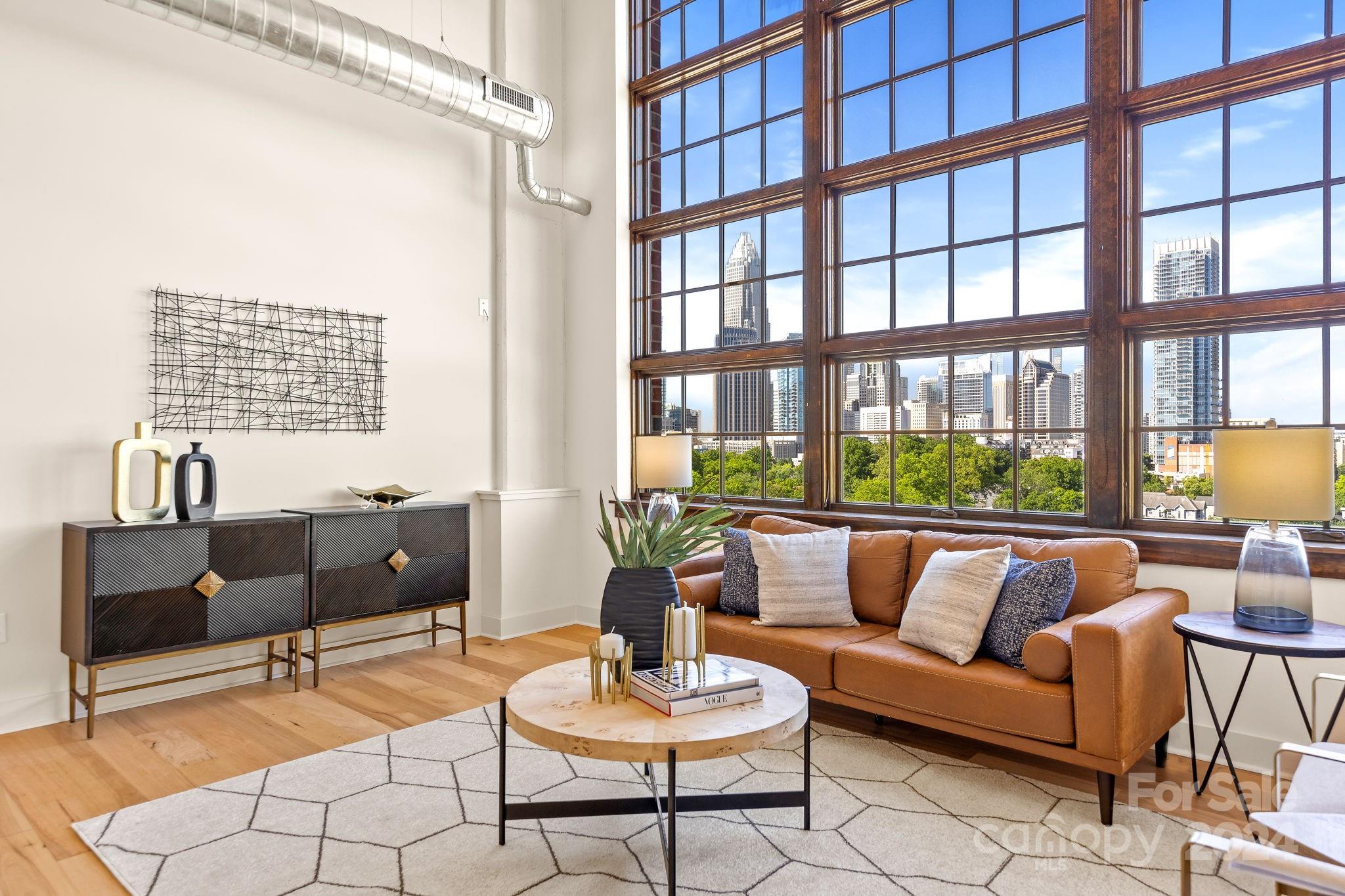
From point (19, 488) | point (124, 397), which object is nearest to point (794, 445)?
point (124, 397)

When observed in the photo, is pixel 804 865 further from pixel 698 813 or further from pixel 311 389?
pixel 311 389

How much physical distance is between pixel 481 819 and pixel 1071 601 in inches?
89.8

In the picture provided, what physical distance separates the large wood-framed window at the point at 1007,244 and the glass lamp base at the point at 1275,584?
0.63 metres

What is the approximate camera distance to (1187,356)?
3.26 m

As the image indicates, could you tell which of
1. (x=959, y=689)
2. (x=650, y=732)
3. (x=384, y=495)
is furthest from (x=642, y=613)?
(x=384, y=495)

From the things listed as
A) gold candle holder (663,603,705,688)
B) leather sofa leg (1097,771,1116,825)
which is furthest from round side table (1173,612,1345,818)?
gold candle holder (663,603,705,688)

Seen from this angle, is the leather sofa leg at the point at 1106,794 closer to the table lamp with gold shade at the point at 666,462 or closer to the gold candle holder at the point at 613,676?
the gold candle holder at the point at 613,676

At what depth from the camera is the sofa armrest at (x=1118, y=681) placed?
240 centimetres

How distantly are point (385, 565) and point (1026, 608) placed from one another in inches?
122

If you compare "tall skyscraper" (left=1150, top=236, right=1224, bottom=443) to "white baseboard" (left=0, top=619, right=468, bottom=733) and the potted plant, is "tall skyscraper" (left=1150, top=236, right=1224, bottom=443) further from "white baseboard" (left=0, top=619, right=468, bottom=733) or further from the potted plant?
"white baseboard" (left=0, top=619, right=468, bottom=733)

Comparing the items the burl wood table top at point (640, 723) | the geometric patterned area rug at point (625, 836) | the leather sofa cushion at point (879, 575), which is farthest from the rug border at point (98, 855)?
the leather sofa cushion at point (879, 575)

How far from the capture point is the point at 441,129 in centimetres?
488

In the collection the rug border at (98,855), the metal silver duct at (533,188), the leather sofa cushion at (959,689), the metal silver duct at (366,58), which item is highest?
the metal silver duct at (366,58)

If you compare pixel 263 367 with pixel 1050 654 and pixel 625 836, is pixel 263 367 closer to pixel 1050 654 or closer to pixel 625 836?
pixel 625 836
